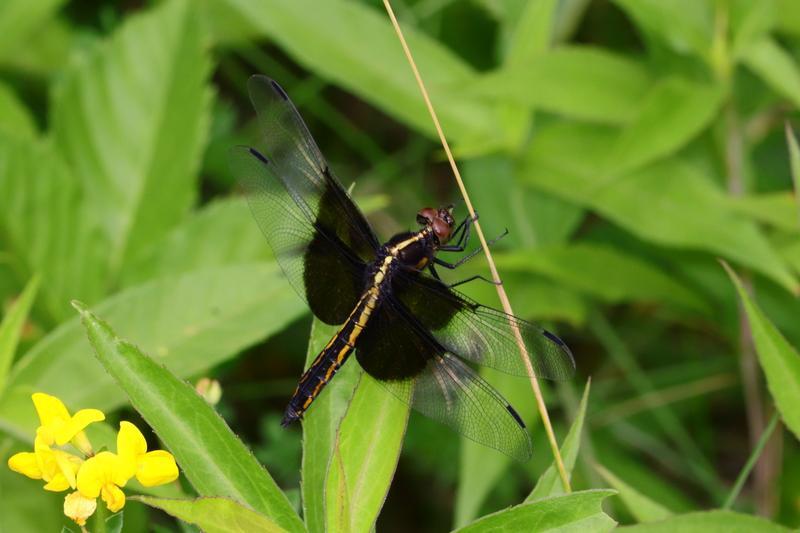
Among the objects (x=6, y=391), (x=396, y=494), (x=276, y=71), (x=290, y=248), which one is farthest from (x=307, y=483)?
(x=276, y=71)

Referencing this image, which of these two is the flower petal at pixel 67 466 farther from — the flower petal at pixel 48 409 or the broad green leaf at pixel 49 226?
the broad green leaf at pixel 49 226

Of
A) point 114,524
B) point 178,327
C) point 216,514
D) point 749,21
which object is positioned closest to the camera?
point 216,514

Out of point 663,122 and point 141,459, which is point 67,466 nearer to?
point 141,459

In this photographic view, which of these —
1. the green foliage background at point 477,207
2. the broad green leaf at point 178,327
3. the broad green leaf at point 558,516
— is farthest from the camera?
the green foliage background at point 477,207

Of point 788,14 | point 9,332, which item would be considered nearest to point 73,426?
point 9,332

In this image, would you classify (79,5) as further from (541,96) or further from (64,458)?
(64,458)

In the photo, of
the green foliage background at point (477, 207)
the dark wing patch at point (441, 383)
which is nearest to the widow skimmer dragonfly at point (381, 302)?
the dark wing patch at point (441, 383)
